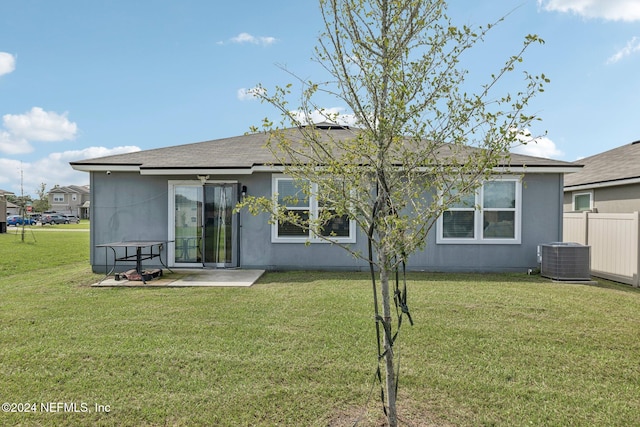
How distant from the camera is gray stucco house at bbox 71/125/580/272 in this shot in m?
9.62

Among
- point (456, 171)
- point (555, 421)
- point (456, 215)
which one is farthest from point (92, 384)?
point (456, 215)

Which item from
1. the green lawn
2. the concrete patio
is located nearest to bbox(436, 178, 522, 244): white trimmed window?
the green lawn

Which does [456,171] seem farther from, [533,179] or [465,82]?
[533,179]

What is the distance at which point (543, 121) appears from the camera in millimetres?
2449

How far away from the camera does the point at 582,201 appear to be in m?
13.9

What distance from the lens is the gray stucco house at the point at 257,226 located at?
9617mm

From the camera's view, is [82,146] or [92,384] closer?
[92,384]

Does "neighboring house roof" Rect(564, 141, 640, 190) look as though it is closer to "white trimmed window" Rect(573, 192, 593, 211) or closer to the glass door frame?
"white trimmed window" Rect(573, 192, 593, 211)

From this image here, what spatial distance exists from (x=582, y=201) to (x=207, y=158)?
46.0ft

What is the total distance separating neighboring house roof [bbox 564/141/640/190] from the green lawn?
22.0 feet

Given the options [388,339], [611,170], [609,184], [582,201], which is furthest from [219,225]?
[611,170]

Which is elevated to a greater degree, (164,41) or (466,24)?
(164,41)

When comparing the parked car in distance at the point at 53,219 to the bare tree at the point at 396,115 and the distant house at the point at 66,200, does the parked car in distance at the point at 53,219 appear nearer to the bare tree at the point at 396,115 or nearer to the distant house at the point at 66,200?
the distant house at the point at 66,200

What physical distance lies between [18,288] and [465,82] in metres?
9.42
